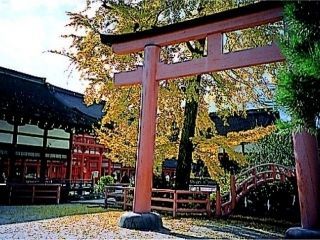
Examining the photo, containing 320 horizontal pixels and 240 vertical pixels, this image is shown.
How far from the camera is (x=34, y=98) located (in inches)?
643

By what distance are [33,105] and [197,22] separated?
378 inches

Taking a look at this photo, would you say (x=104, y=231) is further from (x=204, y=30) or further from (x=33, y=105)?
(x=33, y=105)

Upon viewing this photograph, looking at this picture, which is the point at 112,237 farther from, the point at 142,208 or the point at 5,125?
the point at 5,125

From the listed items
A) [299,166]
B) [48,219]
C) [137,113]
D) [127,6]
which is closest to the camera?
[299,166]

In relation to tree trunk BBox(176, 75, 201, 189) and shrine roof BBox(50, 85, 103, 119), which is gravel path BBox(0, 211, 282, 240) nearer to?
tree trunk BBox(176, 75, 201, 189)

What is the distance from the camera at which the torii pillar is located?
23.2 ft

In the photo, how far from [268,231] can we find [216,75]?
5.08 metres

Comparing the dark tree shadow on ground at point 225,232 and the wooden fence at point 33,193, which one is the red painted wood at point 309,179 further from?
the wooden fence at point 33,193

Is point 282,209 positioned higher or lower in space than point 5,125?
lower

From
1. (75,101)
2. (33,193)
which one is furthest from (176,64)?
(75,101)

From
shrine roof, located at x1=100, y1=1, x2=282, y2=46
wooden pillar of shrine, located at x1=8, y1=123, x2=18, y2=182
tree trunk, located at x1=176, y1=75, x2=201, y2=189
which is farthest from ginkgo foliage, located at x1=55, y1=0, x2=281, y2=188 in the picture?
wooden pillar of shrine, located at x1=8, y1=123, x2=18, y2=182

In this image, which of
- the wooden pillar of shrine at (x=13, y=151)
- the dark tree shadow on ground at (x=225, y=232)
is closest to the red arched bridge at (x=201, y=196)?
the dark tree shadow on ground at (x=225, y=232)

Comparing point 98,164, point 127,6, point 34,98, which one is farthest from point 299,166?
point 98,164

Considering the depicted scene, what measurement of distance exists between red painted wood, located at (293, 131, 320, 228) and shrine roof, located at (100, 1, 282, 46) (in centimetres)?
255
